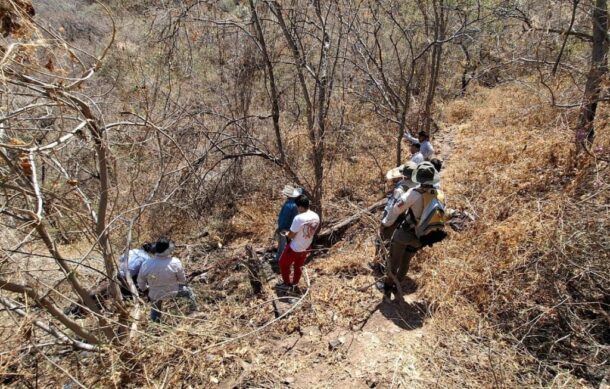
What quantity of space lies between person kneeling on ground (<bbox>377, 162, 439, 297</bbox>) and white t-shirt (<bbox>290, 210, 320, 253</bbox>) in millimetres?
755

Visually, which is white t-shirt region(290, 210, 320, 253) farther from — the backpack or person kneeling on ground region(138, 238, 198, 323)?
person kneeling on ground region(138, 238, 198, 323)

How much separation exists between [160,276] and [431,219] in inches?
112

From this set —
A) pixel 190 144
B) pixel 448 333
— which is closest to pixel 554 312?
pixel 448 333

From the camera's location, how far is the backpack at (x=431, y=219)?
144 inches

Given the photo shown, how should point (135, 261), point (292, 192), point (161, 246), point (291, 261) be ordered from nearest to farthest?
point (161, 246)
point (291, 261)
point (135, 261)
point (292, 192)

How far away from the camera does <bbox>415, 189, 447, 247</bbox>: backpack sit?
12.0ft

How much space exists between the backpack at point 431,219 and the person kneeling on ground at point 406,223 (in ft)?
0.15

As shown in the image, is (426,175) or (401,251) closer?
(426,175)

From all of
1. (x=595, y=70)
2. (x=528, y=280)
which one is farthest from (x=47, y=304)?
(x=595, y=70)

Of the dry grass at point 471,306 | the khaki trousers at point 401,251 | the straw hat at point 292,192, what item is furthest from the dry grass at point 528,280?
the straw hat at point 292,192

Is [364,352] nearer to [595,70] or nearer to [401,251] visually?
[401,251]

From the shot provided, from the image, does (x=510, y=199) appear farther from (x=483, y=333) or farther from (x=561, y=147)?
(x=483, y=333)

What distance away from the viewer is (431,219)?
366 cm

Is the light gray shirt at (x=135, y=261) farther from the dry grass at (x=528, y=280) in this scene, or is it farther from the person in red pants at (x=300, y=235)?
the dry grass at (x=528, y=280)
